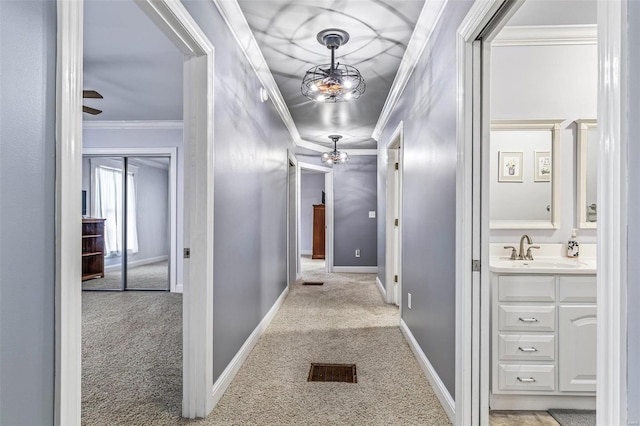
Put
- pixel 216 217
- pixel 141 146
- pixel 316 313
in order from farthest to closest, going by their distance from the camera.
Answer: pixel 141 146, pixel 316 313, pixel 216 217

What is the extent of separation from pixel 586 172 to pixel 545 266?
83cm

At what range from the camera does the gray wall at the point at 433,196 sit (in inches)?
78.9

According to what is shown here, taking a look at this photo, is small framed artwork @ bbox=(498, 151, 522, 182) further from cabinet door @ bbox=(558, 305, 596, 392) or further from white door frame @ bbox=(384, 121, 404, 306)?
white door frame @ bbox=(384, 121, 404, 306)

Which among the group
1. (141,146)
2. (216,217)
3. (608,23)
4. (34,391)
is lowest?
(34,391)

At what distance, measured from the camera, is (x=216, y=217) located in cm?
218

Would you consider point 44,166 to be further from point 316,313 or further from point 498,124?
point 316,313

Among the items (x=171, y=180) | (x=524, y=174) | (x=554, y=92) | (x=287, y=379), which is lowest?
(x=287, y=379)

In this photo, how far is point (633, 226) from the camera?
0.78 meters

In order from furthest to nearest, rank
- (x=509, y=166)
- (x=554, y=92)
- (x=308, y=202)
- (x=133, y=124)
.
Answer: (x=308, y=202), (x=133, y=124), (x=509, y=166), (x=554, y=92)

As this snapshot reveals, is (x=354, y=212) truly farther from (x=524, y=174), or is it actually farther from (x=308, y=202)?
(x=524, y=174)

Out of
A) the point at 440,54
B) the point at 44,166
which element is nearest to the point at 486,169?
the point at 440,54

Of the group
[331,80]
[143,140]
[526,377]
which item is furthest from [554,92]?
[143,140]

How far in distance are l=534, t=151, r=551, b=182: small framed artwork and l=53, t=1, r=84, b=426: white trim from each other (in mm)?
2688

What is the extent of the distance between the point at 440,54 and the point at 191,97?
1.48 metres
